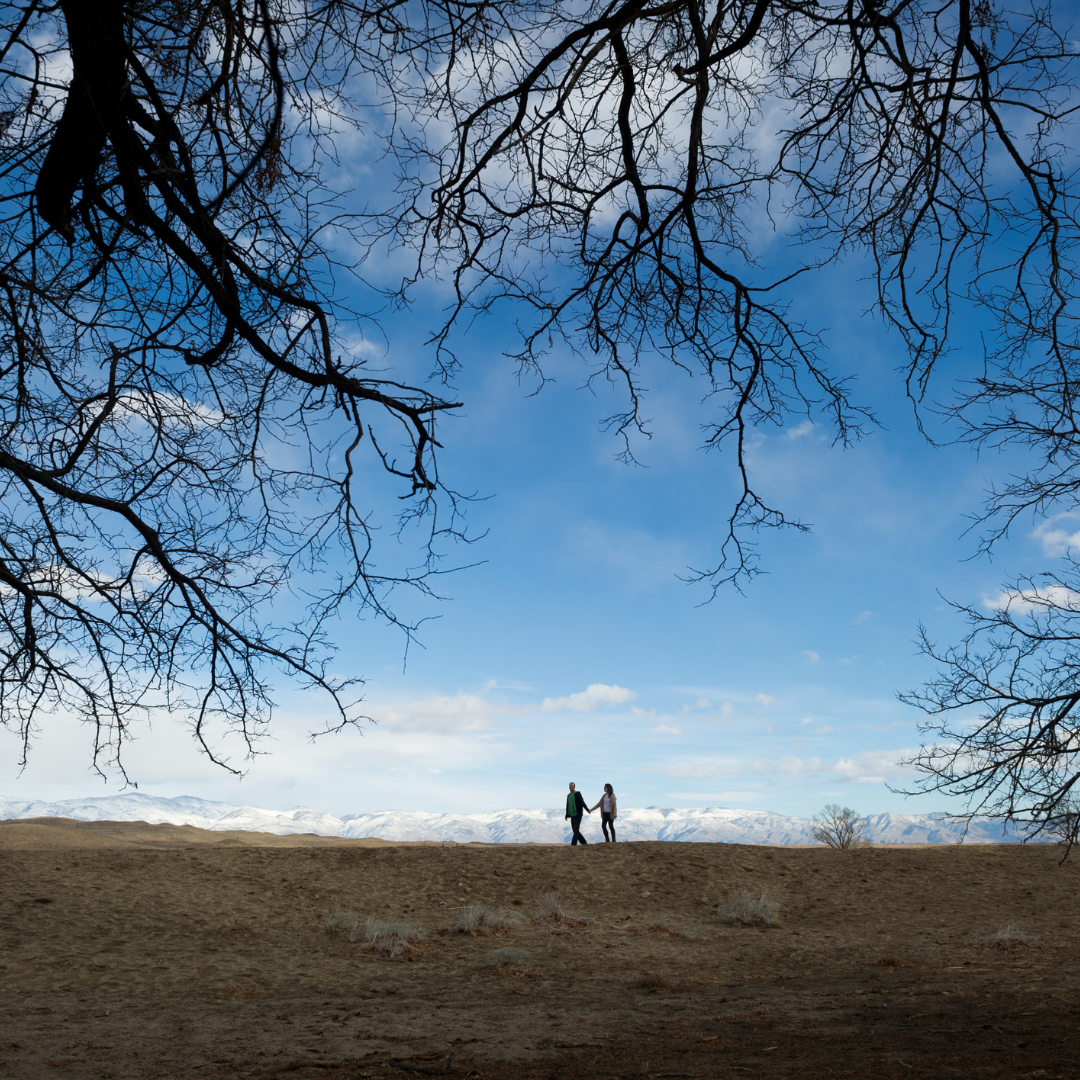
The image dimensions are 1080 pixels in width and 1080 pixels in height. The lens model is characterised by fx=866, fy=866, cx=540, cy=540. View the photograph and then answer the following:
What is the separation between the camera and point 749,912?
12.7 metres

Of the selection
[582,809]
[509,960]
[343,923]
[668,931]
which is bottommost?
[668,931]

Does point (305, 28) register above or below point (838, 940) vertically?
above

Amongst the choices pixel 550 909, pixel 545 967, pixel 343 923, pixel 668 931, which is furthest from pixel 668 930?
pixel 343 923

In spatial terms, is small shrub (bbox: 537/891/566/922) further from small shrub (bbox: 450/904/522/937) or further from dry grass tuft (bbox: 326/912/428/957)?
dry grass tuft (bbox: 326/912/428/957)

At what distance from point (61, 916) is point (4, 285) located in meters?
9.16

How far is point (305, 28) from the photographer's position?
173 inches

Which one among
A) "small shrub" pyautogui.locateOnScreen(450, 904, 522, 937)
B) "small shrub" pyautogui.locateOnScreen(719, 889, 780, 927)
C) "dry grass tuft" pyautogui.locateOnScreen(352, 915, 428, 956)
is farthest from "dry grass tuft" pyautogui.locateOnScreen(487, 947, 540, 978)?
"small shrub" pyautogui.locateOnScreen(719, 889, 780, 927)

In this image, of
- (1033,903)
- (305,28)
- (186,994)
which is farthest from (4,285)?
(1033,903)

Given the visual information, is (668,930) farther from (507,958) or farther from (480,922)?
(507,958)

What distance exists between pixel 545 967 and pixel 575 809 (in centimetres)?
886

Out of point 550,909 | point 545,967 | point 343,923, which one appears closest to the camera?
point 545,967

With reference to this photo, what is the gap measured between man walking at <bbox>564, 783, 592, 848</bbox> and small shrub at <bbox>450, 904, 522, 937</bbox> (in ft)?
20.4

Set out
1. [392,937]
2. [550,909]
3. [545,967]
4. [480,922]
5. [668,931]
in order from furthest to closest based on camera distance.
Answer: [550,909] < [668,931] < [480,922] < [392,937] < [545,967]

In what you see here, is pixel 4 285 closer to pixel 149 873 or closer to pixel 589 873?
pixel 149 873
